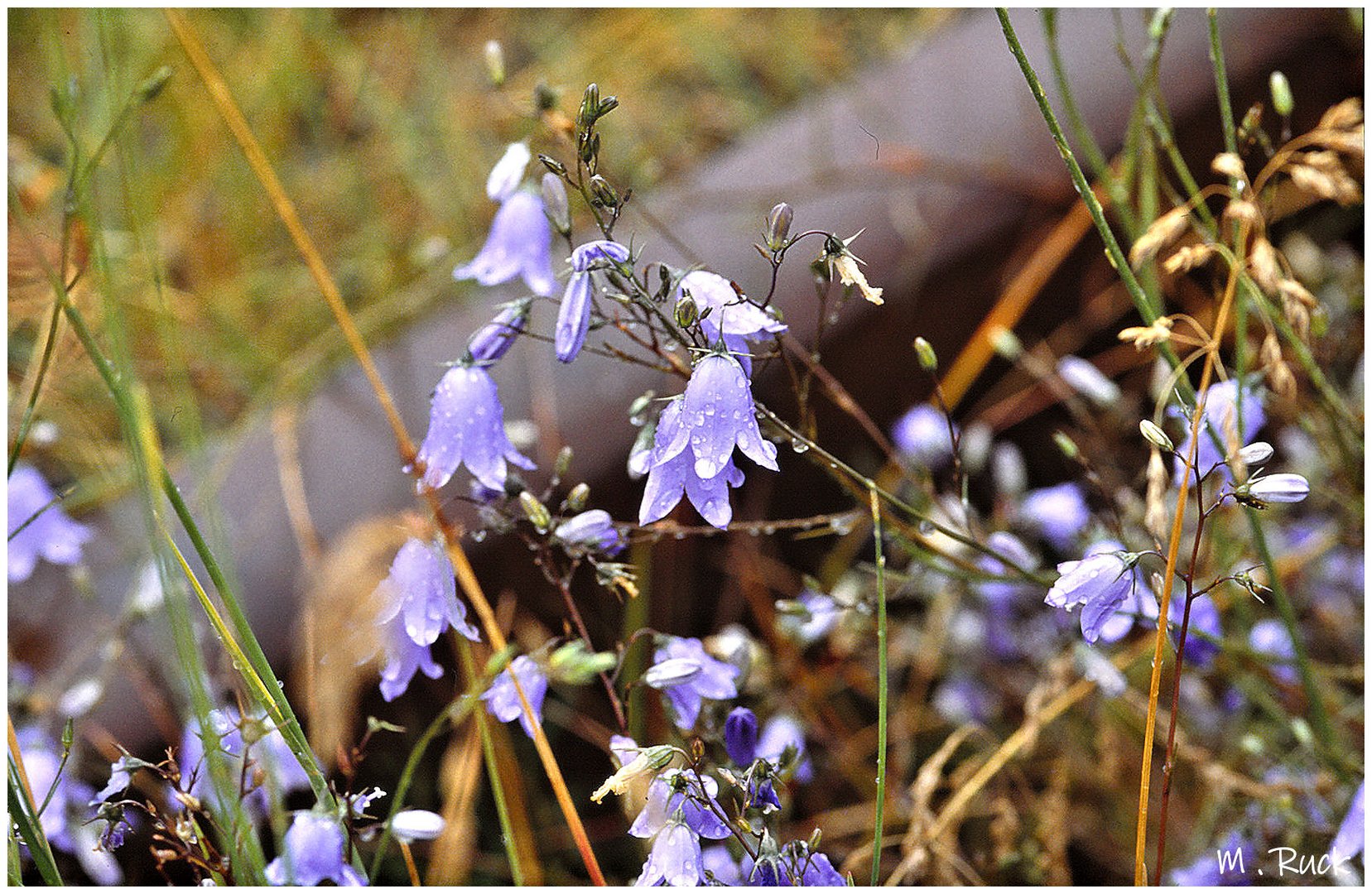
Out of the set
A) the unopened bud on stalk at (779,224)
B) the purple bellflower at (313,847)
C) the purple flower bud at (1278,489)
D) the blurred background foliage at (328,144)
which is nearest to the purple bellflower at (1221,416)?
the purple flower bud at (1278,489)

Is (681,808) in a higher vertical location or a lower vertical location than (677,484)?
lower

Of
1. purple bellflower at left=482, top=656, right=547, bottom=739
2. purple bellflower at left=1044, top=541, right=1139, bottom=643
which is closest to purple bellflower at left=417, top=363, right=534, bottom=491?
purple bellflower at left=482, top=656, right=547, bottom=739

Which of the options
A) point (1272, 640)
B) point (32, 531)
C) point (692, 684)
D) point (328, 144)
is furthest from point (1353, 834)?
point (328, 144)

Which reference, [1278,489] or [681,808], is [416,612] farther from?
[1278,489]

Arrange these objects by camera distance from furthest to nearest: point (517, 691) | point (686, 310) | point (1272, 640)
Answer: point (1272, 640)
point (517, 691)
point (686, 310)

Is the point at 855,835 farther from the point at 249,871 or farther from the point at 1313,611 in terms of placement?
the point at 249,871

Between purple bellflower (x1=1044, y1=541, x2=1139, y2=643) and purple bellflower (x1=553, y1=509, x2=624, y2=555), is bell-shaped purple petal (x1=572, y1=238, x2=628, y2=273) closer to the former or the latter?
purple bellflower (x1=553, y1=509, x2=624, y2=555)
